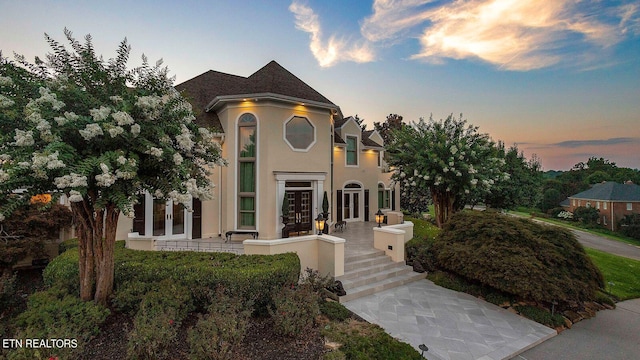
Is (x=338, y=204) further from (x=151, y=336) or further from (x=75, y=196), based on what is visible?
(x=75, y=196)

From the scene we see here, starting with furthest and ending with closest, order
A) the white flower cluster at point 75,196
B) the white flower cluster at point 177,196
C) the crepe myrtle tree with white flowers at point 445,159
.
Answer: the crepe myrtle tree with white flowers at point 445,159 → the white flower cluster at point 177,196 → the white flower cluster at point 75,196

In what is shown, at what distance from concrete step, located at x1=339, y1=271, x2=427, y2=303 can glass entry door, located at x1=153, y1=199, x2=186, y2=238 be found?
26.6 ft

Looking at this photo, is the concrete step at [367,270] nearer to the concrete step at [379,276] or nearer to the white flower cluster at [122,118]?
the concrete step at [379,276]

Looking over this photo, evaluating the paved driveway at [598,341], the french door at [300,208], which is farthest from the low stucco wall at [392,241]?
the paved driveway at [598,341]

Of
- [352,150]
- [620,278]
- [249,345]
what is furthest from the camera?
[352,150]

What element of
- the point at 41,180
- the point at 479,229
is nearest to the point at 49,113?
the point at 41,180

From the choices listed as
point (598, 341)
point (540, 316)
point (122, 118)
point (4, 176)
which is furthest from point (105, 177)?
point (598, 341)

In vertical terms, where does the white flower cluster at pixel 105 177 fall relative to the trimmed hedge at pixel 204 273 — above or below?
above

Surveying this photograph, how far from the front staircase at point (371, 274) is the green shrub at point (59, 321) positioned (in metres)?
5.27

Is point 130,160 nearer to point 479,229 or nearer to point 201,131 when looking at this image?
point 201,131

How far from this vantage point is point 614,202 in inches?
1463

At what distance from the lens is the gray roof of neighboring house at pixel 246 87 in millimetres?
11172

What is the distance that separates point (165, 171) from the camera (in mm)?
4750

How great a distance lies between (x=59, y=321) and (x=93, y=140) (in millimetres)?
3178
